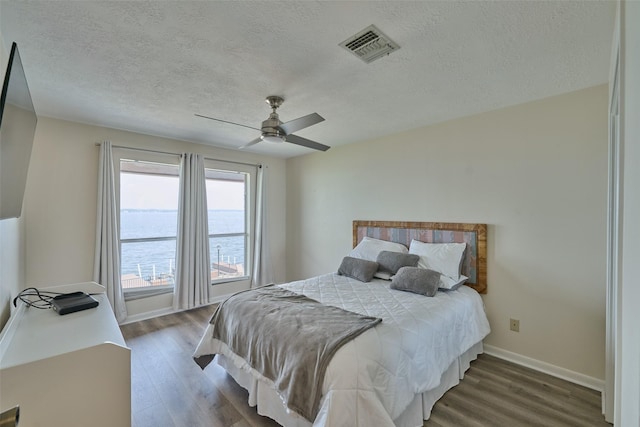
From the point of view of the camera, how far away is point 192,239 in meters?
4.01

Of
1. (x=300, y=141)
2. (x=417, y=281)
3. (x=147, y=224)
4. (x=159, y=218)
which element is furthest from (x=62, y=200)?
(x=417, y=281)

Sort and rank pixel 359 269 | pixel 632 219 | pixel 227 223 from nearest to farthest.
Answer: pixel 632 219 < pixel 359 269 < pixel 227 223

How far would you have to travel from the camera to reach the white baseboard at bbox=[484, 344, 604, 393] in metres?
2.29

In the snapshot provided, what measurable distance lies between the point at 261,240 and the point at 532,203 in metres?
3.80

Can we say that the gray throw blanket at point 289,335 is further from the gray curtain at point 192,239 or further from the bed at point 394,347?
the gray curtain at point 192,239

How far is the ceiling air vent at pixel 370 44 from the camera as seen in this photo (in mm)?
1636

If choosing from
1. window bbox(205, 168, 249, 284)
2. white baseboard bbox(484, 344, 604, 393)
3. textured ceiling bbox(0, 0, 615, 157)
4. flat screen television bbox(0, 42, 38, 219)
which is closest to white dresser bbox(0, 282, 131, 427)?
flat screen television bbox(0, 42, 38, 219)

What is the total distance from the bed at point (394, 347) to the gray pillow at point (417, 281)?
29mm

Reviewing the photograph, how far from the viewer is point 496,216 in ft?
9.26

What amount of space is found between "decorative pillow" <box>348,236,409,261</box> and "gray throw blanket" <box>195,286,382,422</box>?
4.24ft

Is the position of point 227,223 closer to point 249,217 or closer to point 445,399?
point 249,217

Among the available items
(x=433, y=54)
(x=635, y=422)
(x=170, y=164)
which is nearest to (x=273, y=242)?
(x=170, y=164)

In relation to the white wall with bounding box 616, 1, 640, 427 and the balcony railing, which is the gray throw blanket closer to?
the white wall with bounding box 616, 1, 640, 427

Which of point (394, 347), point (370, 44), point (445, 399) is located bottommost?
point (445, 399)
